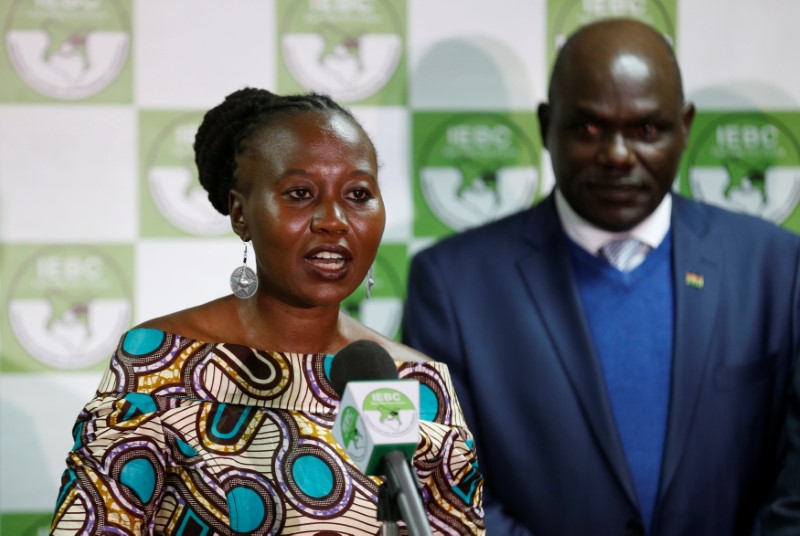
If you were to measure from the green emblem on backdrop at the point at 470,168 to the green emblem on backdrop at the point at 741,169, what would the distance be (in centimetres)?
55

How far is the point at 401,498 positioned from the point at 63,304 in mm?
2351

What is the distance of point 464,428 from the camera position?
2102mm

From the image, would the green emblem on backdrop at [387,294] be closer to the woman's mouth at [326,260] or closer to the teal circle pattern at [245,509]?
the woman's mouth at [326,260]

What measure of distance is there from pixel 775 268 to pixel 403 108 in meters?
1.25

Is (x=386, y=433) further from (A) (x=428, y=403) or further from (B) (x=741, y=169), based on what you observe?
(B) (x=741, y=169)

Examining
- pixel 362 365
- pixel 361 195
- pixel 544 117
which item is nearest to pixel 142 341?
pixel 361 195

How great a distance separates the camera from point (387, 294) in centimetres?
352

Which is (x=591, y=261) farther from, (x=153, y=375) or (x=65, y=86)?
(x=65, y=86)

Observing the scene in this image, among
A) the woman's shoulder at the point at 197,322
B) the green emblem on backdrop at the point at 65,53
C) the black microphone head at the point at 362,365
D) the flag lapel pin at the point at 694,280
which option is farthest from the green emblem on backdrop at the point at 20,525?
the black microphone head at the point at 362,365

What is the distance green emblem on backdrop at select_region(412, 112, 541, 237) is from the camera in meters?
3.52

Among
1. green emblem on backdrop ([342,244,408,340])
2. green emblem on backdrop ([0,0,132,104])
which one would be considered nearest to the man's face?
green emblem on backdrop ([342,244,408,340])

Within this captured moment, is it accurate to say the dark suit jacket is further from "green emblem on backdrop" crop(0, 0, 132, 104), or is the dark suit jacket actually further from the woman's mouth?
"green emblem on backdrop" crop(0, 0, 132, 104)

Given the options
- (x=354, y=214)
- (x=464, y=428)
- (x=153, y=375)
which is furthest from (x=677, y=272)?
(x=153, y=375)

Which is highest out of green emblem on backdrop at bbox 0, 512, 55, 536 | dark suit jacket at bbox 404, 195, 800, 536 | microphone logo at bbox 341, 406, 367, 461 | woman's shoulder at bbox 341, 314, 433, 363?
microphone logo at bbox 341, 406, 367, 461
